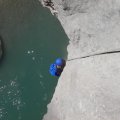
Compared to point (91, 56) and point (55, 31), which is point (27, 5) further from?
point (91, 56)

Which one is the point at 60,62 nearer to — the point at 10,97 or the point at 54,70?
the point at 54,70

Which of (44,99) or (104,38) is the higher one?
(104,38)

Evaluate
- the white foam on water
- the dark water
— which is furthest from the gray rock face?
the white foam on water

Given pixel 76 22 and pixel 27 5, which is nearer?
pixel 76 22

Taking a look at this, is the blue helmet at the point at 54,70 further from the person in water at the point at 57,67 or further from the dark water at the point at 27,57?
the dark water at the point at 27,57

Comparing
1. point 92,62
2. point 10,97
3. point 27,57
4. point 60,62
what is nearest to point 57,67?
point 60,62

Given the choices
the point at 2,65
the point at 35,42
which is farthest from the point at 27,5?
the point at 2,65

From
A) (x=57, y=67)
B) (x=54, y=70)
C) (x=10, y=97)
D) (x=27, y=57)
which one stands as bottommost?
(x=10, y=97)
